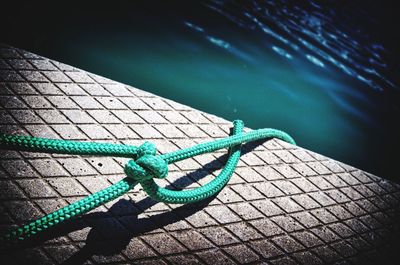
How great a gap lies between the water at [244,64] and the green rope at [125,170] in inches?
99.0

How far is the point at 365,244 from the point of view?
231cm

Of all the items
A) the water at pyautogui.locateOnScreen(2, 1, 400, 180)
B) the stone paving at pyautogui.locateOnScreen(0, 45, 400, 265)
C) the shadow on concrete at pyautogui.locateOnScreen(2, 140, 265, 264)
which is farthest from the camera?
the water at pyautogui.locateOnScreen(2, 1, 400, 180)

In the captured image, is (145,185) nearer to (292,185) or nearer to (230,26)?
(292,185)

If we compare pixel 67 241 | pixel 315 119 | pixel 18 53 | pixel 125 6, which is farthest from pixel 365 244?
pixel 125 6

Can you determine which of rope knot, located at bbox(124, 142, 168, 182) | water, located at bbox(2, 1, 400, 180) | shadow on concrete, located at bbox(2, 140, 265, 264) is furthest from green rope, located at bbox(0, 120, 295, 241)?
water, located at bbox(2, 1, 400, 180)

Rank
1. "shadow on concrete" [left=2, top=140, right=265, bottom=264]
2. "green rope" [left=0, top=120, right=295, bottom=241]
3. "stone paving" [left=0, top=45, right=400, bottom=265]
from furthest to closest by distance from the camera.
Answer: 1. "stone paving" [left=0, top=45, right=400, bottom=265]
2. "shadow on concrete" [left=2, top=140, right=265, bottom=264]
3. "green rope" [left=0, top=120, right=295, bottom=241]

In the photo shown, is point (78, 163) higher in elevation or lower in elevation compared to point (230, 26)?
lower

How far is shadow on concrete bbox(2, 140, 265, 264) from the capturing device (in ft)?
5.27

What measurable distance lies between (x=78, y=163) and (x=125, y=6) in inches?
178

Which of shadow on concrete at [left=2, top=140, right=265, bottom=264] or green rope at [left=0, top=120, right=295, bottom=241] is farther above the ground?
green rope at [left=0, top=120, right=295, bottom=241]

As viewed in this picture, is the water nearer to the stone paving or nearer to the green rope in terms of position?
the stone paving

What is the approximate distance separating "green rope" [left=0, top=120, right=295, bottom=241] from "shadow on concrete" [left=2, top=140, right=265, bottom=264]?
6.6 inches

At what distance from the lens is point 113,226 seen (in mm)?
1768

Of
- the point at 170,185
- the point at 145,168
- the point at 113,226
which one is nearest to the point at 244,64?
the point at 170,185
